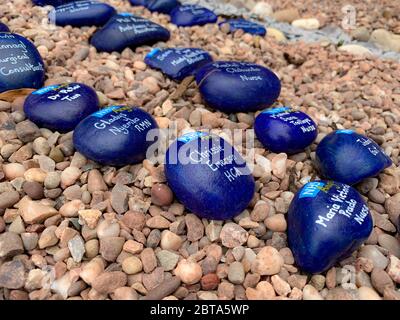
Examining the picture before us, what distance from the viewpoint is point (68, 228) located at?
4.02 feet

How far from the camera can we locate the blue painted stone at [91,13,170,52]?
2.14 m

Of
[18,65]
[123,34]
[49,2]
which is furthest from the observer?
[49,2]

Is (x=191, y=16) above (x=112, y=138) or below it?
below

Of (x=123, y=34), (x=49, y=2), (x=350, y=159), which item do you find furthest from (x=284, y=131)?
(x=49, y=2)

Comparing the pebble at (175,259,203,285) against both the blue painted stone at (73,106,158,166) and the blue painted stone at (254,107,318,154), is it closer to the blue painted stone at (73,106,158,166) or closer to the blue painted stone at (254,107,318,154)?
the blue painted stone at (73,106,158,166)

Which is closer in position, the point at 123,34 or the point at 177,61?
the point at 177,61

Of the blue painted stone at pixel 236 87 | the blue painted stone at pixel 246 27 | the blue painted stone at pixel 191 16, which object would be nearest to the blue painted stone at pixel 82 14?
the blue painted stone at pixel 191 16

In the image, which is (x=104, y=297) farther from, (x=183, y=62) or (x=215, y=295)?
(x=183, y=62)

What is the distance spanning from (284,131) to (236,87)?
1.00ft

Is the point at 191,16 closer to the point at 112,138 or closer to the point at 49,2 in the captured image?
the point at 49,2

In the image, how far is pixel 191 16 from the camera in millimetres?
2711

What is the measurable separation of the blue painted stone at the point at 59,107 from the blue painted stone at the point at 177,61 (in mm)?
496

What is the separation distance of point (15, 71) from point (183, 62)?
760 mm

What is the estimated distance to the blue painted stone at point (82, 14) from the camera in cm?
232
